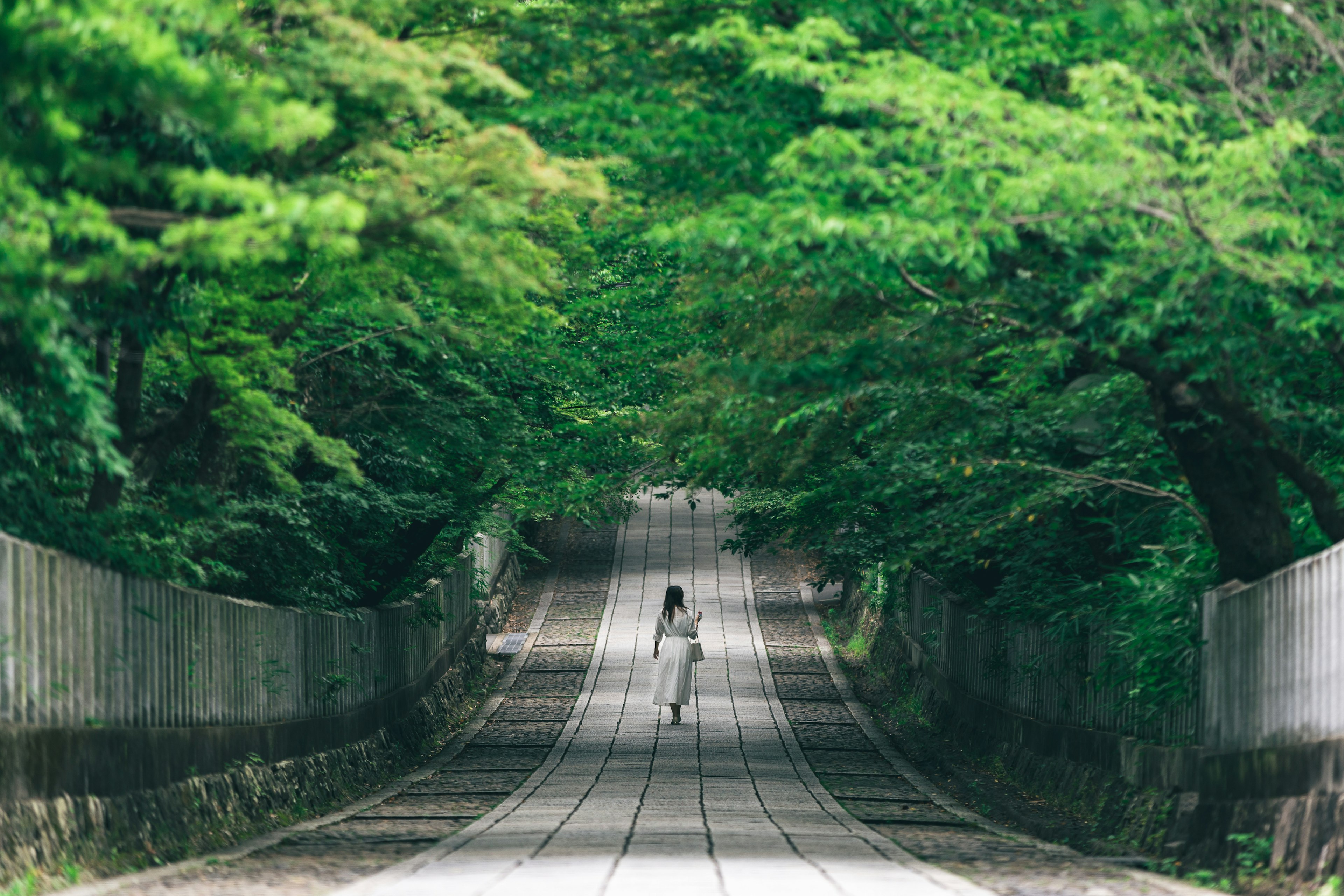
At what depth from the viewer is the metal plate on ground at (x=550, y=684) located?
81.3 feet

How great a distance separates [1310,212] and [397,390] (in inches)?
359

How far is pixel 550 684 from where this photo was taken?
2562 cm

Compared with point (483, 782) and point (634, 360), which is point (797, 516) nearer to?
point (634, 360)

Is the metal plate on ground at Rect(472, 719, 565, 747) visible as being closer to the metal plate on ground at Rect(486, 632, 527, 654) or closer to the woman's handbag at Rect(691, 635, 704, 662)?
the woman's handbag at Rect(691, 635, 704, 662)

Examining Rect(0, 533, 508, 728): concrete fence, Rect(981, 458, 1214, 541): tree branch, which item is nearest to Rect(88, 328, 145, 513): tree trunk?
Rect(0, 533, 508, 728): concrete fence

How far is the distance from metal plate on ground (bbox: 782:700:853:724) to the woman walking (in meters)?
1.75

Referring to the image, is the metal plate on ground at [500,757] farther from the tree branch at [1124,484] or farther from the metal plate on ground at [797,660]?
the metal plate on ground at [797,660]

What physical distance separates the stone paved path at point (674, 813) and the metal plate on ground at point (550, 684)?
25cm

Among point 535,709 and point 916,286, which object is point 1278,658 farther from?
point 535,709

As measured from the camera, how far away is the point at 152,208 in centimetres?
841

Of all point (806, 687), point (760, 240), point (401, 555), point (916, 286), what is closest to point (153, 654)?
point (760, 240)

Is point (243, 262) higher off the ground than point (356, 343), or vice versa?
point (243, 262)

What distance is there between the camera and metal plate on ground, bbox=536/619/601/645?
29969 millimetres

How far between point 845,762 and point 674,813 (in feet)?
20.2
